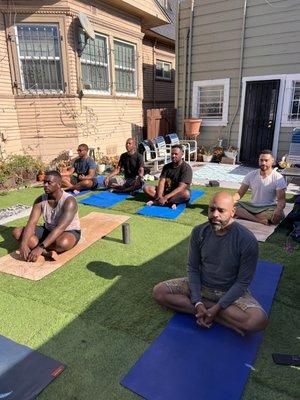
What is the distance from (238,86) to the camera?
9023 mm

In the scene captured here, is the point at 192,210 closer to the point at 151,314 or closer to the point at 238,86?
the point at 151,314

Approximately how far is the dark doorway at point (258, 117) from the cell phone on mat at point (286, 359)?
24.4 ft

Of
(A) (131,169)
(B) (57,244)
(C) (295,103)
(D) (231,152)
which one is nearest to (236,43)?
(C) (295,103)

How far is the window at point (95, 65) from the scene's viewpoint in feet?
28.1

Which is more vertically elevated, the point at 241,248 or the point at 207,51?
the point at 207,51

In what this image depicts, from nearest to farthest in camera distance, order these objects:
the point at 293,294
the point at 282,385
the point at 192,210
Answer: the point at 282,385
the point at 293,294
the point at 192,210

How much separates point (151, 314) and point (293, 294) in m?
1.42

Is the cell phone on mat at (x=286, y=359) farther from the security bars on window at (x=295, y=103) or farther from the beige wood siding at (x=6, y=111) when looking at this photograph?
the beige wood siding at (x=6, y=111)

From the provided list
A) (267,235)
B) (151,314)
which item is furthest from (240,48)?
(151,314)

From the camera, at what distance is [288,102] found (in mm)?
8320

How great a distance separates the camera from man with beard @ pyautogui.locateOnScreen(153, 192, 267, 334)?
242 cm

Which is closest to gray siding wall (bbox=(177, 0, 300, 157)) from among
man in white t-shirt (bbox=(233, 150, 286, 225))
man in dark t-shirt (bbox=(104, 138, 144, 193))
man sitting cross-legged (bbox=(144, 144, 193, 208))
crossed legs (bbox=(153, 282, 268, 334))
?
man in dark t-shirt (bbox=(104, 138, 144, 193))

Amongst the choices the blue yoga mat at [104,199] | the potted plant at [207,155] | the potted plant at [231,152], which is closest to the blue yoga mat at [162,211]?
the blue yoga mat at [104,199]

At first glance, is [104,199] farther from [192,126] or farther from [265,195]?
Answer: [192,126]
